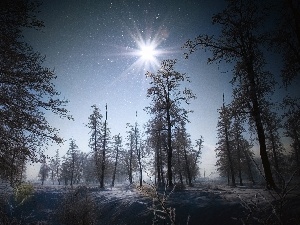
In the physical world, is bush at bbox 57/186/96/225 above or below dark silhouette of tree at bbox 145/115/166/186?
below

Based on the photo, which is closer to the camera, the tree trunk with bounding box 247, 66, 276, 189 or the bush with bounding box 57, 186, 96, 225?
the bush with bounding box 57, 186, 96, 225

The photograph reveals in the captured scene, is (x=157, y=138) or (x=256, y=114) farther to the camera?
(x=157, y=138)

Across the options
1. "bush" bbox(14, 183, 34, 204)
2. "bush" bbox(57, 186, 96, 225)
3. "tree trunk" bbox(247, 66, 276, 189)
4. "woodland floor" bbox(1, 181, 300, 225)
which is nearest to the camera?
"woodland floor" bbox(1, 181, 300, 225)

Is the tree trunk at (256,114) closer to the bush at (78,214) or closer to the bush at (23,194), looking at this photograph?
the bush at (78,214)

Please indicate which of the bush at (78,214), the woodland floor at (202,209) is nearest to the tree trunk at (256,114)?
the woodland floor at (202,209)

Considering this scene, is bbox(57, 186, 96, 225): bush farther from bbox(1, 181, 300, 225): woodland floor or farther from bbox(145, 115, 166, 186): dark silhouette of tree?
bbox(145, 115, 166, 186): dark silhouette of tree

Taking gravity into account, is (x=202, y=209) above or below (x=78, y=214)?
above

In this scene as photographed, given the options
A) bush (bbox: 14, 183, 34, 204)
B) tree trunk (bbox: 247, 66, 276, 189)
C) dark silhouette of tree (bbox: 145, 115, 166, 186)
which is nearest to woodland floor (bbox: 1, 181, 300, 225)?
tree trunk (bbox: 247, 66, 276, 189)

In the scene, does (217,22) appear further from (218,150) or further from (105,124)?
(218,150)

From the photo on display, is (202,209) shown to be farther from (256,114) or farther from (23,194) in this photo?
(23,194)

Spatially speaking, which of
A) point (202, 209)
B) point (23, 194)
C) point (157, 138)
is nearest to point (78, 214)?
point (202, 209)

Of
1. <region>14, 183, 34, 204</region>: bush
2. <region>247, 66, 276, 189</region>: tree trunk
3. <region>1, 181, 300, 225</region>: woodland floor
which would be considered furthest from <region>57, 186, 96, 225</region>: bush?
<region>14, 183, 34, 204</region>: bush

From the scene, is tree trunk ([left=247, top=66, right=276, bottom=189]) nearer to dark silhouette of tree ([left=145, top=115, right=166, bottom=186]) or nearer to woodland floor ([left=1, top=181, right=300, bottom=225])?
woodland floor ([left=1, top=181, right=300, bottom=225])

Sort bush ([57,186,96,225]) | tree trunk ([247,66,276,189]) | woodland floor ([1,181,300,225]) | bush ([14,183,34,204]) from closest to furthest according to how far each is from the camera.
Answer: woodland floor ([1,181,300,225]) < bush ([57,186,96,225]) < tree trunk ([247,66,276,189]) < bush ([14,183,34,204])
